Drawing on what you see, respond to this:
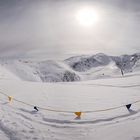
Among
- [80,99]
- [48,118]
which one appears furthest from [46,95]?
[48,118]

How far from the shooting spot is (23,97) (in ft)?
72.4

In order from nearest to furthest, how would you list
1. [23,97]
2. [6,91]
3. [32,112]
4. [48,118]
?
[48,118] → [32,112] → [23,97] → [6,91]

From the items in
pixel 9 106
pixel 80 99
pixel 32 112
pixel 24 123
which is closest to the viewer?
pixel 24 123

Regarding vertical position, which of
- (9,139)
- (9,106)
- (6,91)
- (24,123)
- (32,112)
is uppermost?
(6,91)

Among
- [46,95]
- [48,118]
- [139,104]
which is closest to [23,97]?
[46,95]

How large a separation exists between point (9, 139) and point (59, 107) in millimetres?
6449

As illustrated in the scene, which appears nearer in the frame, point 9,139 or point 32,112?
point 9,139

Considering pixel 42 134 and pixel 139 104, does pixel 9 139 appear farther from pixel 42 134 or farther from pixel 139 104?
pixel 139 104

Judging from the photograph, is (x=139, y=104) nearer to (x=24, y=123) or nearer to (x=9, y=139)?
(x=24, y=123)

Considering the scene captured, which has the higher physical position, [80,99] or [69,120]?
[80,99]

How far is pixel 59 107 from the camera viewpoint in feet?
59.0

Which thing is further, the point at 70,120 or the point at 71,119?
the point at 71,119

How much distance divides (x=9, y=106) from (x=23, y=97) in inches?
121

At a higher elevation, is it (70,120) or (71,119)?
(71,119)
